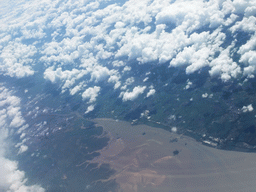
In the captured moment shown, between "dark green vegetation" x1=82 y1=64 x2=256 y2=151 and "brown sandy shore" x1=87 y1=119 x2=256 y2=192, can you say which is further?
"dark green vegetation" x1=82 y1=64 x2=256 y2=151

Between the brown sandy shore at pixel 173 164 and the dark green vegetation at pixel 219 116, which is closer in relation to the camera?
the brown sandy shore at pixel 173 164

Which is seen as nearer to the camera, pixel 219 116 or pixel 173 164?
pixel 173 164

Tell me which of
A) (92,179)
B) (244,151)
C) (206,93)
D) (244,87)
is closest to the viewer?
(244,151)

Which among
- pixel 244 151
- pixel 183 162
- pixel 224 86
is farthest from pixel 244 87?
pixel 183 162

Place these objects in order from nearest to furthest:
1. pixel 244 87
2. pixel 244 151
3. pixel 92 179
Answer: pixel 244 151
pixel 92 179
pixel 244 87

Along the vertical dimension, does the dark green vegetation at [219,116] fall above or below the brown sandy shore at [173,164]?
above

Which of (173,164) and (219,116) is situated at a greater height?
(219,116)

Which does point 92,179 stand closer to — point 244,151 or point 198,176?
point 198,176

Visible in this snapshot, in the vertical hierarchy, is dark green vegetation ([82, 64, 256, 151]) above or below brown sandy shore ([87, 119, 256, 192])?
above
